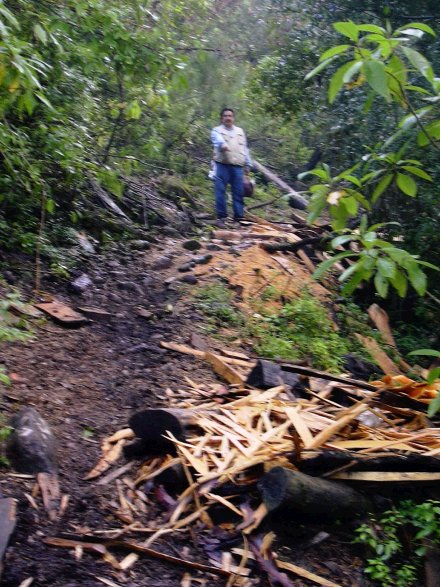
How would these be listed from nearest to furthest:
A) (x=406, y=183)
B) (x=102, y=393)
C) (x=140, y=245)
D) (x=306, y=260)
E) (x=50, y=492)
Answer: (x=406, y=183)
(x=50, y=492)
(x=102, y=393)
(x=140, y=245)
(x=306, y=260)

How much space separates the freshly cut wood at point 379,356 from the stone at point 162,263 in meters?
2.70

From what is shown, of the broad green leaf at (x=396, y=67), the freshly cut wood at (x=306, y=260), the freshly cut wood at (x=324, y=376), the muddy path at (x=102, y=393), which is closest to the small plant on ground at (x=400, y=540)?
the muddy path at (x=102, y=393)

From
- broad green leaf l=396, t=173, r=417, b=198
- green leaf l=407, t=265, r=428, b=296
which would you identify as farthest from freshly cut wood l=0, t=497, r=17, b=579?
broad green leaf l=396, t=173, r=417, b=198

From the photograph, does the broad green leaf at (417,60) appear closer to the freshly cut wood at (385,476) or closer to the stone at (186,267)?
the freshly cut wood at (385,476)

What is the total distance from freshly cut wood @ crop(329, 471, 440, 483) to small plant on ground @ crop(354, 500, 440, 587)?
162mm

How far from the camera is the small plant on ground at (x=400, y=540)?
395cm

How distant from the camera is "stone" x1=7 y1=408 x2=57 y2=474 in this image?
14.0 feet

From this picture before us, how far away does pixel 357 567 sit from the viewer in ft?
13.0

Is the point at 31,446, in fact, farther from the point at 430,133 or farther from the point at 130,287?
the point at 130,287

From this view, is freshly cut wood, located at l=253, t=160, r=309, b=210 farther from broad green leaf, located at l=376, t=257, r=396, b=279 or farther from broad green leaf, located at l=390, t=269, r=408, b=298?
broad green leaf, located at l=376, t=257, r=396, b=279

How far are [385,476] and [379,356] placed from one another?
4.15 meters

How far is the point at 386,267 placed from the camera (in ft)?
10.1

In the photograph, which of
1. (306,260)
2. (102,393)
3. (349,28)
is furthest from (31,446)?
(306,260)

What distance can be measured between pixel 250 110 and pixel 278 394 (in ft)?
41.4
